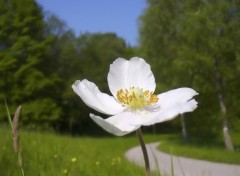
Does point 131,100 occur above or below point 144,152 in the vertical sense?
above

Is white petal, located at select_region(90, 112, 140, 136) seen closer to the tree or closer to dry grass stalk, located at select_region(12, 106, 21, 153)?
dry grass stalk, located at select_region(12, 106, 21, 153)

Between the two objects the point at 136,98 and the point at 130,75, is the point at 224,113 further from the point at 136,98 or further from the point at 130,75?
the point at 136,98

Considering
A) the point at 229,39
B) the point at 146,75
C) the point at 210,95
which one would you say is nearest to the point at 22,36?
the point at 210,95

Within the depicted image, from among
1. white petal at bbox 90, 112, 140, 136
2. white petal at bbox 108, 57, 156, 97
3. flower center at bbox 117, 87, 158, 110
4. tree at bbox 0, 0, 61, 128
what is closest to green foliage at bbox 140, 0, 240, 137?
tree at bbox 0, 0, 61, 128

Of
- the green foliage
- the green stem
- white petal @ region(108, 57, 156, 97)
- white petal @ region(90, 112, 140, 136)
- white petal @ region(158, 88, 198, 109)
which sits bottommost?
the green stem

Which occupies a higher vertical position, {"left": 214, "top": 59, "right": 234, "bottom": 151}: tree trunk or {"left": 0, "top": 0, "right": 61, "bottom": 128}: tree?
{"left": 0, "top": 0, "right": 61, "bottom": 128}: tree

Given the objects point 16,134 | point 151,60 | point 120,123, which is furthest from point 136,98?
point 151,60

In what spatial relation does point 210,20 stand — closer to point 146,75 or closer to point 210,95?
point 210,95
